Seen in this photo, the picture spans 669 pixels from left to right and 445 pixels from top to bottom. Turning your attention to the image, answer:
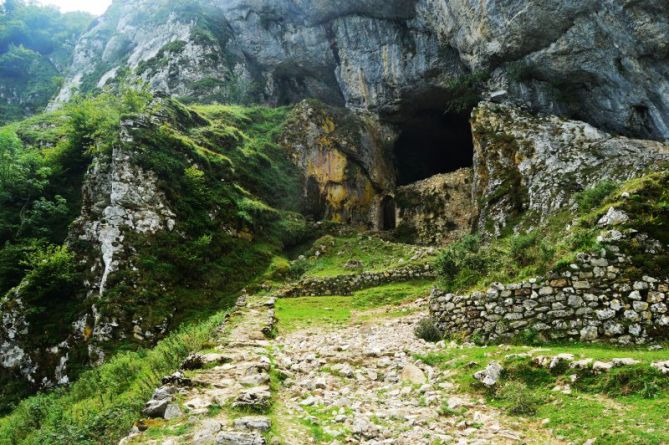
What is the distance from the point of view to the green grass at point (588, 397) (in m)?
4.55

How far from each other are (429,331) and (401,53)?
33700 millimetres

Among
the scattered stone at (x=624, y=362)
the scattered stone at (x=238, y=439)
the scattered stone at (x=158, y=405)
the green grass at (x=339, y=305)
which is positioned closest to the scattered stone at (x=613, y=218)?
the scattered stone at (x=624, y=362)

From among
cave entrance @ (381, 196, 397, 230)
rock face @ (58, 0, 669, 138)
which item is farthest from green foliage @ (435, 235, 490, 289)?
cave entrance @ (381, 196, 397, 230)

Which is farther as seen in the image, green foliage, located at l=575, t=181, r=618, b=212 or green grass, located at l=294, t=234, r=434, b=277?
green grass, located at l=294, t=234, r=434, b=277

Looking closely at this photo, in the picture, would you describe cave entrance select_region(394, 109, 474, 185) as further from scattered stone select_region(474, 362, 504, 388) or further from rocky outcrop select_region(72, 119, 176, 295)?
scattered stone select_region(474, 362, 504, 388)

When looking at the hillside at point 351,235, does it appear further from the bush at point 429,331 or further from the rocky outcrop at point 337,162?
the rocky outcrop at point 337,162

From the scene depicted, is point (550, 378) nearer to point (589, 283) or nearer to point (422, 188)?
point (589, 283)

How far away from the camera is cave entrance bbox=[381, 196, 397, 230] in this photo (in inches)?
1464

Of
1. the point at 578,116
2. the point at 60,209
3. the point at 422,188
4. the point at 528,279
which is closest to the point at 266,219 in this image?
the point at 60,209

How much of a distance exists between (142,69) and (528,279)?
5546 cm

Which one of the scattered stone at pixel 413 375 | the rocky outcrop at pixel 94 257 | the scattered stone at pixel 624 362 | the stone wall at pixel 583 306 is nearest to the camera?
the scattered stone at pixel 624 362

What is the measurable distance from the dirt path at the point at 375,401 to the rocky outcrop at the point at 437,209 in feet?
79.7

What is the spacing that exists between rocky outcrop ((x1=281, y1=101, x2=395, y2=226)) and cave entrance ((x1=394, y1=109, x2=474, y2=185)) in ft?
14.1

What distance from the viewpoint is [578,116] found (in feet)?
89.0
